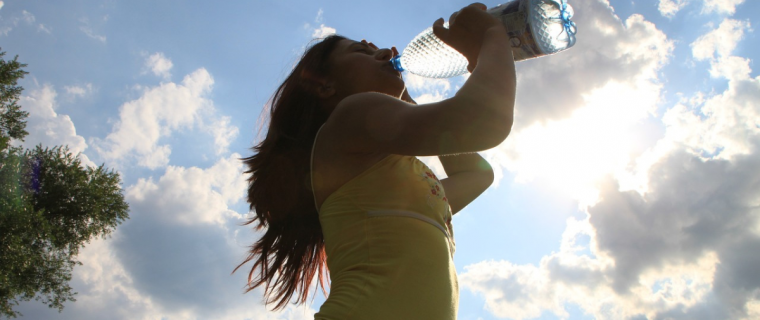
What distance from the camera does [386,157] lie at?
1624 mm

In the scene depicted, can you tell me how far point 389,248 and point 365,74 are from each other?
0.95m

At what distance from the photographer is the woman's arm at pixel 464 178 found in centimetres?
224

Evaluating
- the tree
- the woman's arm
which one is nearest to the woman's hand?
the woman's arm

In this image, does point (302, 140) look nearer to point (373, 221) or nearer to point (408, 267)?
point (373, 221)

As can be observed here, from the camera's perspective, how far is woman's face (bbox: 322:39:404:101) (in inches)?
79.6

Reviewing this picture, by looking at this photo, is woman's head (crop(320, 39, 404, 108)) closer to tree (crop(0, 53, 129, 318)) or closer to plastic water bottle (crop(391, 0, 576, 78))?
plastic water bottle (crop(391, 0, 576, 78))

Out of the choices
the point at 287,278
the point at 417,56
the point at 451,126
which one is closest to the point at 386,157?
the point at 451,126

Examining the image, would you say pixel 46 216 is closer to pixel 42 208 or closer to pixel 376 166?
pixel 42 208

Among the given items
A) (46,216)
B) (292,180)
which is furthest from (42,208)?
(292,180)

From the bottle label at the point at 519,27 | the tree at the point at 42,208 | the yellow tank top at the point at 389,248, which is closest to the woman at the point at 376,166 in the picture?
the yellow tank top at the point at 389,248

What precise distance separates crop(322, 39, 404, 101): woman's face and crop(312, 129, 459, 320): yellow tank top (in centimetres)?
50

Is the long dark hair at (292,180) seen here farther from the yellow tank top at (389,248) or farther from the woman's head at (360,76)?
the yellow tank top at (389,248)

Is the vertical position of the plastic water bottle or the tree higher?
the tree

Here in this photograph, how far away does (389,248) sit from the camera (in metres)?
1.34
